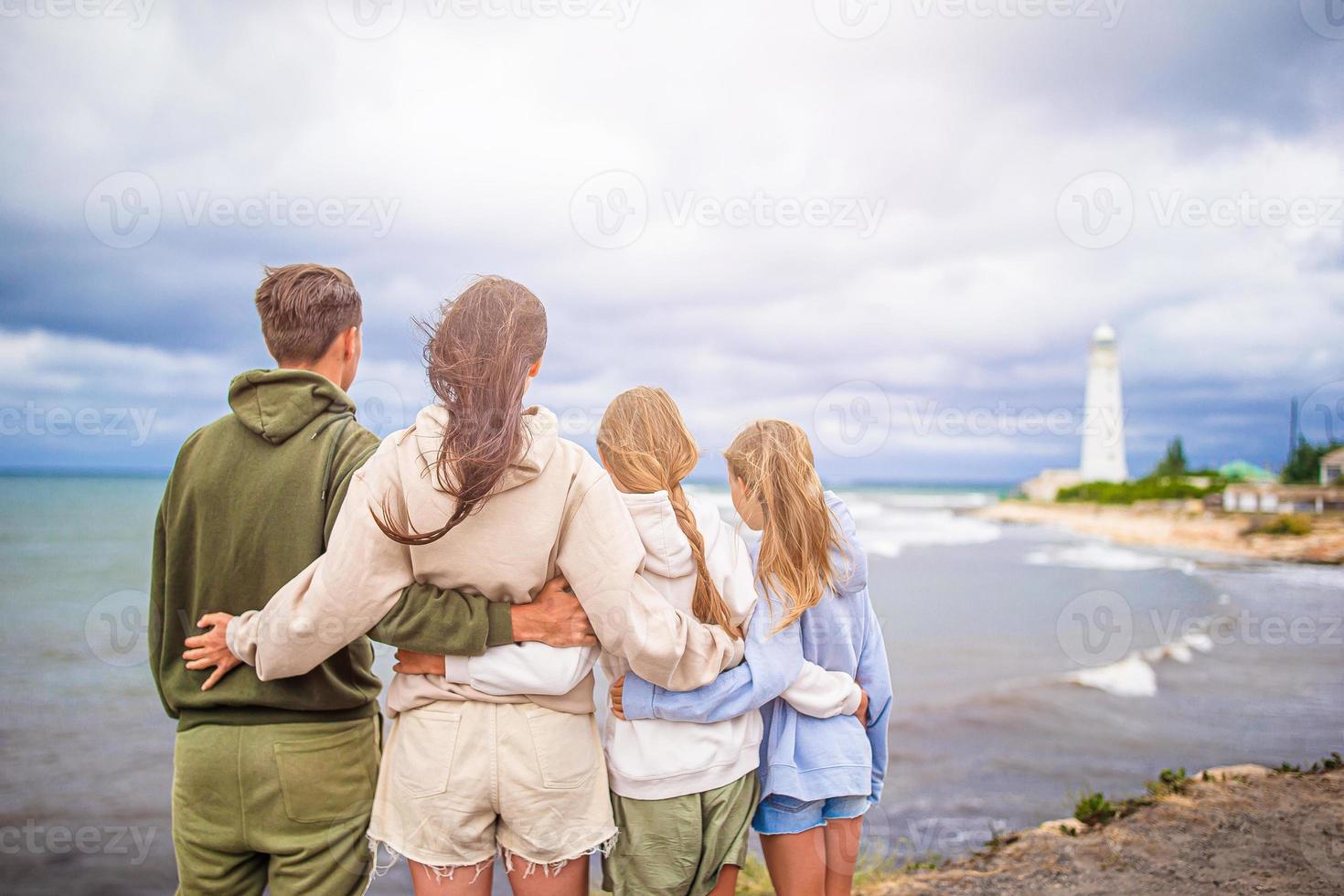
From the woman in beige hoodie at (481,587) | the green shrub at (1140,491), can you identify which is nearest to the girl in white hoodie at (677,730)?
the woman in beige hoodie at (481,587)

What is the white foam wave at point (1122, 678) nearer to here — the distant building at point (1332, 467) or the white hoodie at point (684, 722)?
the white hoodie at point (684, 722)

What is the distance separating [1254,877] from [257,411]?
4.27m

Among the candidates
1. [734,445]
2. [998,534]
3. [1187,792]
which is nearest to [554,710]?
[734,445]

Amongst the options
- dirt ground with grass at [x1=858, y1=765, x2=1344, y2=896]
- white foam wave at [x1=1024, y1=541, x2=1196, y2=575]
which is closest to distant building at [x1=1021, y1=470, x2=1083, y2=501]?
white foam wave at [x1=1024, y1=541, x2=1196, y2=575]

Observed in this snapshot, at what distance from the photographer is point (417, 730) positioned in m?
1.94

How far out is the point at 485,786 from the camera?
189 centimetres

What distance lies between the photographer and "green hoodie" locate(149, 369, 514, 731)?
1988 millimetres

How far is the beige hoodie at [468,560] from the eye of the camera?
1837mm

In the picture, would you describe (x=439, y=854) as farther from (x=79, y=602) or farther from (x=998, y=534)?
(x=998, y=534)

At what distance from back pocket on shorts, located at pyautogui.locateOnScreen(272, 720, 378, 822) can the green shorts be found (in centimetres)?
65

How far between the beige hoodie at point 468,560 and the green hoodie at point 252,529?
11 centimetres

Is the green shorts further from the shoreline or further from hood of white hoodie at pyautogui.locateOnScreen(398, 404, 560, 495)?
the shoreline

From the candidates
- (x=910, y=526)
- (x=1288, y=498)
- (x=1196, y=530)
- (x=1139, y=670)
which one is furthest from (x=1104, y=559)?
(x=1139, y=670)

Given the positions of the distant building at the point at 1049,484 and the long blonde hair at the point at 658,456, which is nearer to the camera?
the long blonde hair at the point at 658,456
